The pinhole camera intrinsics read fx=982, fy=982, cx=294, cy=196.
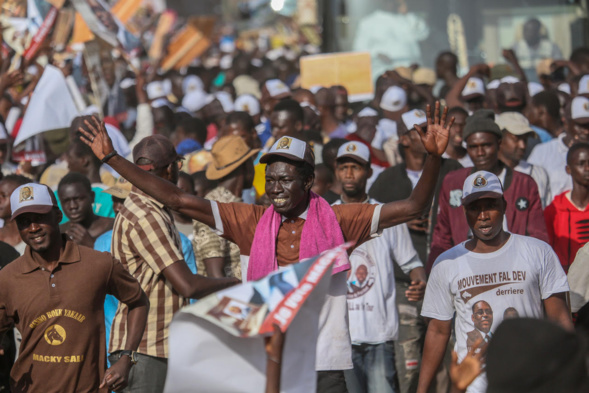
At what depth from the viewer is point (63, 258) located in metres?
5.33

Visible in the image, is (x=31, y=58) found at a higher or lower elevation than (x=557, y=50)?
lower

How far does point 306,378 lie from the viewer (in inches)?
188

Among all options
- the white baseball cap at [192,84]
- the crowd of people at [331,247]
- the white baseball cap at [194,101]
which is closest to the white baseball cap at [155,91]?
the white baseball cap at [194,101]

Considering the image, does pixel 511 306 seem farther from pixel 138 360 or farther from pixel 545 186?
pixel 545 186

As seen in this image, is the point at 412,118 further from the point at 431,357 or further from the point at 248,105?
the point at 248,105

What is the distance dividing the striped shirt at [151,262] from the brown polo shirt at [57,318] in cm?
28

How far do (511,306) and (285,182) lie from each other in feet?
4.82

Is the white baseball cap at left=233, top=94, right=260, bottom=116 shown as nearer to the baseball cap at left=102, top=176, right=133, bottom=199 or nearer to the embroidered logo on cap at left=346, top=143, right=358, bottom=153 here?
the embroidered logo on cap at left=346, top=143, right=358, bottom=153

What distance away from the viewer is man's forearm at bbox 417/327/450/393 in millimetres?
5824

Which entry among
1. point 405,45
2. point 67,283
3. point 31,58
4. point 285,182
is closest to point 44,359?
point 67,283

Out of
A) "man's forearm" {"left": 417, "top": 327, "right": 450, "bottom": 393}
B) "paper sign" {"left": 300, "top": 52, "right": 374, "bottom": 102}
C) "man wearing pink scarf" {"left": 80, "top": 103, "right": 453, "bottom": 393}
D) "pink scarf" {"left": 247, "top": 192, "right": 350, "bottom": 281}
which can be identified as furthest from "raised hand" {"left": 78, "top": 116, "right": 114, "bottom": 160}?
"paper sign" {"left": 300, "top": 52, "right": 374, "bottom": 102}

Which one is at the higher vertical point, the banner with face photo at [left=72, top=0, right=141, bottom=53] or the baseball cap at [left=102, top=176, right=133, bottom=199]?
the banner with face photo at [left=72, top=0, right=141, bottom=53]

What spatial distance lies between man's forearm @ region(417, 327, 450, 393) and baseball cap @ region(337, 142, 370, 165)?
202 centimetres

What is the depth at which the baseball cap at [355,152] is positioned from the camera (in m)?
7.58
